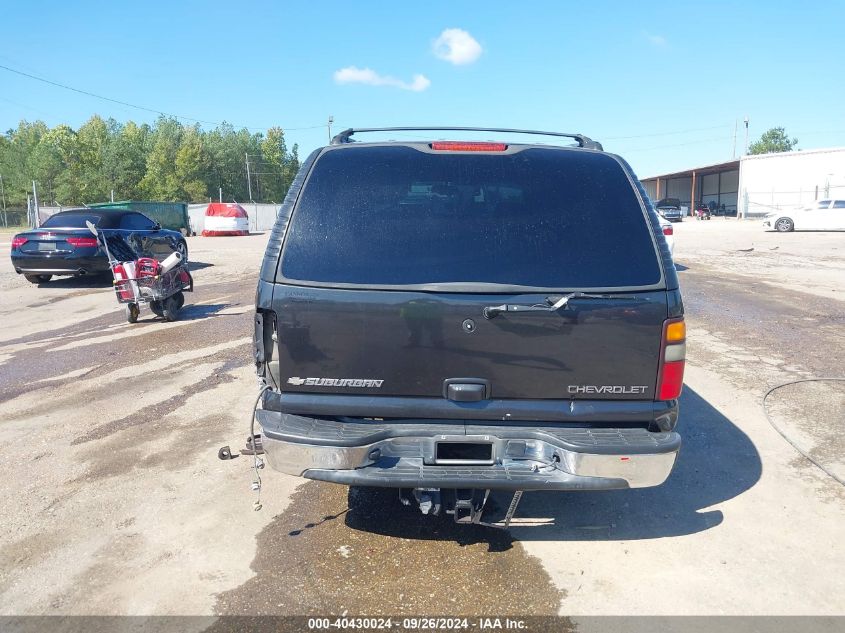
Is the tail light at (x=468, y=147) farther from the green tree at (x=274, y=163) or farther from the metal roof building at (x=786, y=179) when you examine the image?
the green tree at (x=274, y=163)

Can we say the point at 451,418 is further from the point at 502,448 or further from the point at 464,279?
the point at 464,279

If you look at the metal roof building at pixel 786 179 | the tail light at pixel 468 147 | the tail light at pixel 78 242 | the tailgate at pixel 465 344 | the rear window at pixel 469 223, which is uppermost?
the metal roof building at pixel 786 179

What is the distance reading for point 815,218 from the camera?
99.3ft

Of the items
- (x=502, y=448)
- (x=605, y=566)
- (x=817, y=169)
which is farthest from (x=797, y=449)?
(x=817, y=169)

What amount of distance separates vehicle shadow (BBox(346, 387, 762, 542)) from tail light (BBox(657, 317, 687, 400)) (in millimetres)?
1039

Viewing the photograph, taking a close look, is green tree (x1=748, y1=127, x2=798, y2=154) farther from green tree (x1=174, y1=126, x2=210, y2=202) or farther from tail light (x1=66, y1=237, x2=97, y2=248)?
tail light (x1=66, y1=237, x2=97, y2=248)

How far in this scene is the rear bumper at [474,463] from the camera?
293 centimetres

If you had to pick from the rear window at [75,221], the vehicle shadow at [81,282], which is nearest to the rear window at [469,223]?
the rear window at [75,221]

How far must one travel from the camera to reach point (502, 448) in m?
3.01

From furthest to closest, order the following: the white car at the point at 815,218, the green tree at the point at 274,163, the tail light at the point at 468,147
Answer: the green tree at the point at 274,163
the white car at the point at 815,218
the tail light at the point at 468,147

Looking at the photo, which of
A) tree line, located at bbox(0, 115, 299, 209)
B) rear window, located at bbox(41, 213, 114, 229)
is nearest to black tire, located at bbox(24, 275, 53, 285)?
rear window, located at bbox(41, 213, 114, 229)

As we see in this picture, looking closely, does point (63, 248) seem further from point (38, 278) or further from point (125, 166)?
point (125, 166)

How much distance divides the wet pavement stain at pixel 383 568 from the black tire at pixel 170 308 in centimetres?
648

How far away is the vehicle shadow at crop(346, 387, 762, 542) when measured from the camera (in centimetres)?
363
